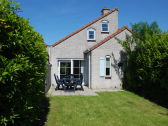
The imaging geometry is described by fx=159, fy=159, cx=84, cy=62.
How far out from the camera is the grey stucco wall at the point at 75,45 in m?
15.6

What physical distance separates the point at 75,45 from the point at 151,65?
28.2 ft

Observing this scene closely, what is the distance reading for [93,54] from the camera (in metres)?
13.7

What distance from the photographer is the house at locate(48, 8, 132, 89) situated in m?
13.8

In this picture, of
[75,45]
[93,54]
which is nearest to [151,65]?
[93,54]

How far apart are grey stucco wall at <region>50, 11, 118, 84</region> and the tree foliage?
3988mm

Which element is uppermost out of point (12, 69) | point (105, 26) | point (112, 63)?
point (105, 26)

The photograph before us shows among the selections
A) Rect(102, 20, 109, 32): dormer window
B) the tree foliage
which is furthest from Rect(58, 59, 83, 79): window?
the tree foliage

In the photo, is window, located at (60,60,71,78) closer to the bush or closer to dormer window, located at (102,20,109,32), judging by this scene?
dormer window, located at (102,20,109,32)

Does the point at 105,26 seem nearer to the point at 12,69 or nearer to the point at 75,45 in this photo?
the point at 75,45

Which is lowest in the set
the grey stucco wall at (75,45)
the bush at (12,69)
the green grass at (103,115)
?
the green grass at (103,115)

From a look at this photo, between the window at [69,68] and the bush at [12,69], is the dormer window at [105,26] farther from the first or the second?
the bush at [12,69]

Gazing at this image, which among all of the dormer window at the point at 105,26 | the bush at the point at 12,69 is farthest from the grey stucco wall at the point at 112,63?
the bush at the point at 12,69

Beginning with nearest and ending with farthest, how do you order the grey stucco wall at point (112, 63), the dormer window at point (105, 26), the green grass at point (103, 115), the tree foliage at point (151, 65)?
the green grass at point (103, 115) < the tree foliage at point (151, 65) < the grey stucco wall at point (112, 63) < the dormer window at point (105, 26)

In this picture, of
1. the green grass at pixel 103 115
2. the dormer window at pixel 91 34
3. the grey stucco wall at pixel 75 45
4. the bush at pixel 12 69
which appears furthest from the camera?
the dormer window at pixel 91 34
